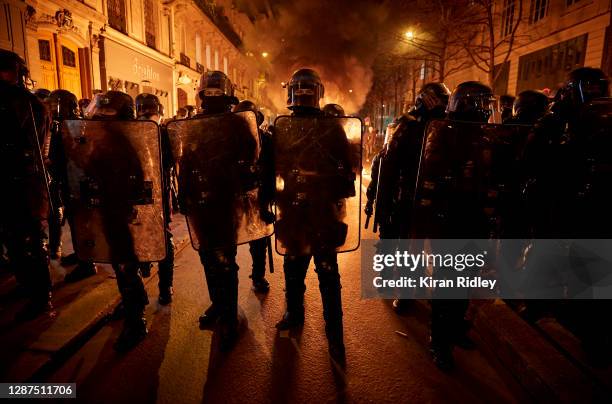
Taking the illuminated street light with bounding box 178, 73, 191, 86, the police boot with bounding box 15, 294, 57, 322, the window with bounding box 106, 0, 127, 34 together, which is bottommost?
the police boot with bounding box 15, 294, 57, 322

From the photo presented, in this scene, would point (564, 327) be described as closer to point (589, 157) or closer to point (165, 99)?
point (589, 157)

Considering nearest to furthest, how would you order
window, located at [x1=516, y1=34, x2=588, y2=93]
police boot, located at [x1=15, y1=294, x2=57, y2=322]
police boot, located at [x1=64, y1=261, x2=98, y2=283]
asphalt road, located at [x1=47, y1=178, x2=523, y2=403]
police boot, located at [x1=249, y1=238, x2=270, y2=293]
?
1. asphalt road, located at [x1=47, y1=178, x2=523, y2=403]
2. police boot, located at [x1=15, y1=294, x2=57, y2=322]
3. police boot, located at [x1=249, y1=238, x2=270, y2=293]
4. police boot, located at [x1=64, y1=261, x2=98, y2=283]
5. window, located at [x1=516, y1=34, x2=588, y2=93]

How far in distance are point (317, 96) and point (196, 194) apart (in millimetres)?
1185

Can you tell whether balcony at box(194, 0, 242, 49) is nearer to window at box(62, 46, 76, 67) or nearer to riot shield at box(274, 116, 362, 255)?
window at box(62, 46, 76, 67)

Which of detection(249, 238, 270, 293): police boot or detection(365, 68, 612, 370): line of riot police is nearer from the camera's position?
detection(365, 68, 612, 370): line of riot police

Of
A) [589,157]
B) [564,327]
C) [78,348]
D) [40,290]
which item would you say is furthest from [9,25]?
[564,327]

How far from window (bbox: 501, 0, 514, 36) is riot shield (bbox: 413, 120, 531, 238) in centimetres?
1838

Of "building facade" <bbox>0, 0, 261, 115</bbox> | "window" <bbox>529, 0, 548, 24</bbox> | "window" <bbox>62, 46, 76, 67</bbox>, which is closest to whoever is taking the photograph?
"building facade" <bbox>0, 0, 261, 115</bbox>

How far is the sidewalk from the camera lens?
8.21 feet

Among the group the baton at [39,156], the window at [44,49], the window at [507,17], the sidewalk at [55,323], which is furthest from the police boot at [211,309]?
the window at [507,17]

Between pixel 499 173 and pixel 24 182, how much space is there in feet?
12.5

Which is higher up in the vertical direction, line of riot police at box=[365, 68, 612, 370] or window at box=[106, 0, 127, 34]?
window at box=[106, 0, 127, 34]

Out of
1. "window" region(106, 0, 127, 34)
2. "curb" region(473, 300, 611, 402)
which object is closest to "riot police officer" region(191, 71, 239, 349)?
"curb" region(473, 300, 611, 402)

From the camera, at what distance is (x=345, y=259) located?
198 inches
